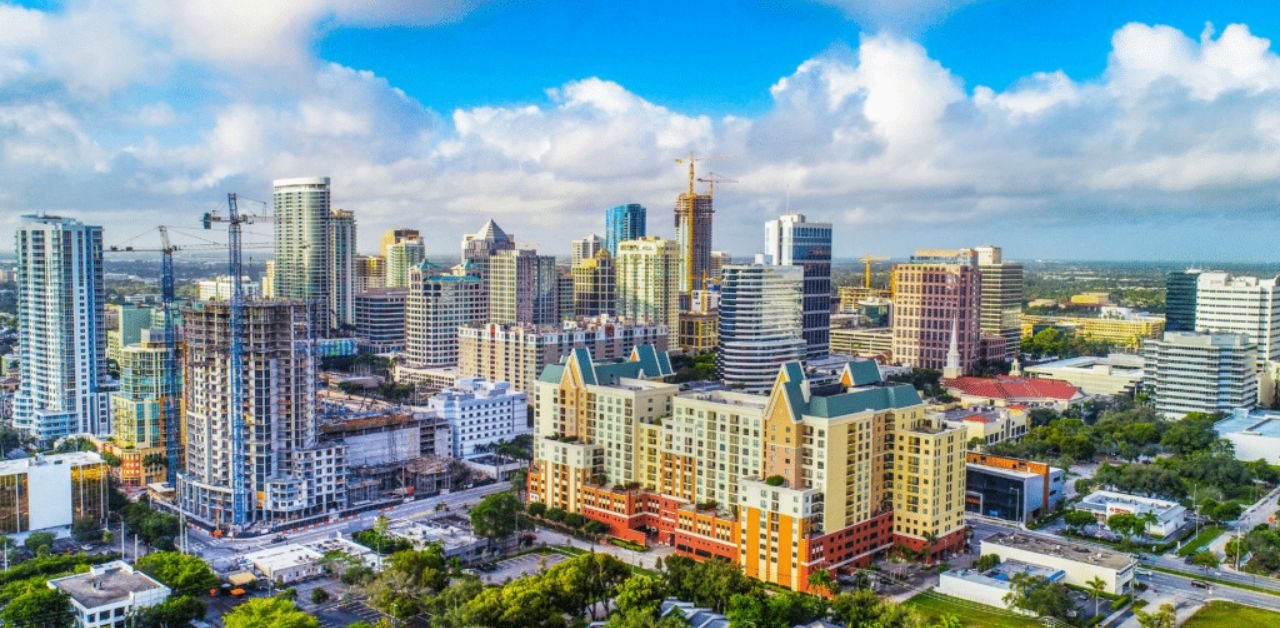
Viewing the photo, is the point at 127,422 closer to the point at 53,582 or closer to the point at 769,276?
the point at 53,582

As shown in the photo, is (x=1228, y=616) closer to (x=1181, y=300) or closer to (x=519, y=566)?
(x=519, y=566)

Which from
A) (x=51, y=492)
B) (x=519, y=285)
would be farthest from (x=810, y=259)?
(x=51, y=492)

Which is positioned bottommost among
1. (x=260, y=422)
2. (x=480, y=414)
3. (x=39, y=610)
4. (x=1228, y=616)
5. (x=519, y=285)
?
(x=1228, y=616)

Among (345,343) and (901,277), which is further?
(345,343)

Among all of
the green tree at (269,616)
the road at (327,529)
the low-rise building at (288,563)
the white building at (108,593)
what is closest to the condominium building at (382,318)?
the road at (327,529)

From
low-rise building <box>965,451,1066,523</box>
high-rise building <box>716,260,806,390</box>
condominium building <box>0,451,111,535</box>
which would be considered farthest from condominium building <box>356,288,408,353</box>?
low-rise building <box>965,451,1066,523</box>

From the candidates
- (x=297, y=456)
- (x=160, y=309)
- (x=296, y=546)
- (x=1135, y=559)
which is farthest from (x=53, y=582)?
(x=160, y=309)

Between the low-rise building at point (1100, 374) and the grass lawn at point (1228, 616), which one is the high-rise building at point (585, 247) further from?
the grass lawn at point (1228, 616)
